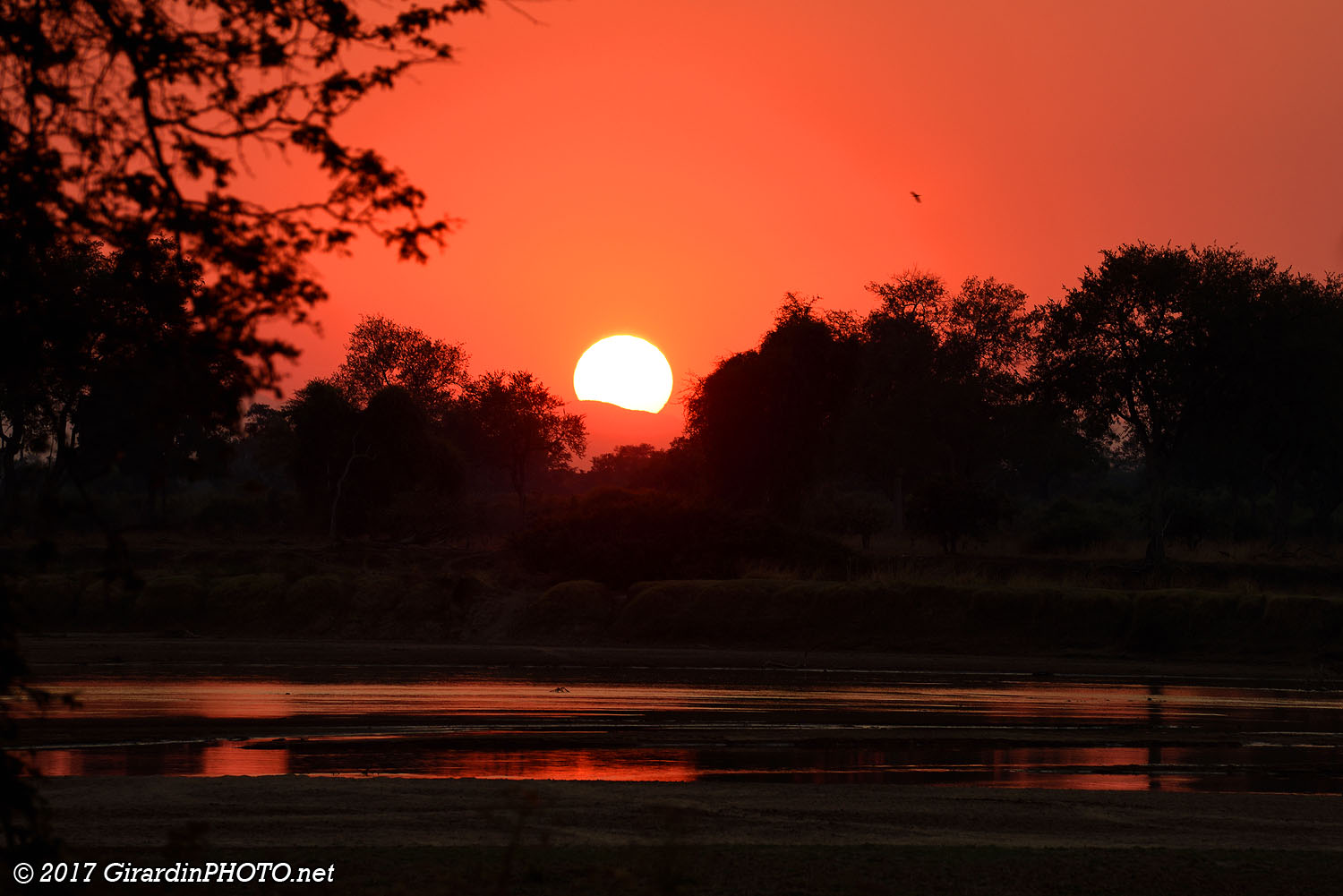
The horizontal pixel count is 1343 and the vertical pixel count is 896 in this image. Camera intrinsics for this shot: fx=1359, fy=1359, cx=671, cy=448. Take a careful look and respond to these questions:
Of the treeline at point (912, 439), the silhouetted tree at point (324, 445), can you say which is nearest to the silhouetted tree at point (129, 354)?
the treeline at point (912, 439)

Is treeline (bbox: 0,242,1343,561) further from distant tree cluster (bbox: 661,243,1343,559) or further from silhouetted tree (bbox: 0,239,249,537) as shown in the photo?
silhouetted tree (bbox: 0,239,249,537)

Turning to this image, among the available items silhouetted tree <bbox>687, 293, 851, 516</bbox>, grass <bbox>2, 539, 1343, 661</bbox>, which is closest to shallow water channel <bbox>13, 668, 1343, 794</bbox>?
grass <bbox>2, 539, 1343, 661</bbox>

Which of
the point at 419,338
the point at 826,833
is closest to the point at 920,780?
the point at 826,833

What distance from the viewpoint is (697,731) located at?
19172 millimetres

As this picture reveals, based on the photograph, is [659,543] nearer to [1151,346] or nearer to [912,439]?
[1151,346]

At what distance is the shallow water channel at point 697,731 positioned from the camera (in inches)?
614

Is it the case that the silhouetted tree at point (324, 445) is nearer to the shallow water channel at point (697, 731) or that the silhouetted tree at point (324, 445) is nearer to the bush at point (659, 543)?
the bush at point (659, 543)

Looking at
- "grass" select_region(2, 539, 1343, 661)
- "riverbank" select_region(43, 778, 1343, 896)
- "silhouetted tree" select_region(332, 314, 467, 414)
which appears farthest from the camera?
"silhouetted tree" select_region(332, 314, 467, 414)

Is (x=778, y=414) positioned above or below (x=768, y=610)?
above

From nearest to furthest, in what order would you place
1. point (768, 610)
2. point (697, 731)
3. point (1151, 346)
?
1. point (697, 731)
2. point (768, 610)
3. point (1151, 346)

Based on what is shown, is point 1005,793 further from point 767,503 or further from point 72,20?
point 767,503

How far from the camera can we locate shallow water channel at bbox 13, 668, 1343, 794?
15602mm

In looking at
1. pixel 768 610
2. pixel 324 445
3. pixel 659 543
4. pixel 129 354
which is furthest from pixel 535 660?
pixel 324 445

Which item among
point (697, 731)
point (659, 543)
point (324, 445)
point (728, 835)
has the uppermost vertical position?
point (324, 445)
